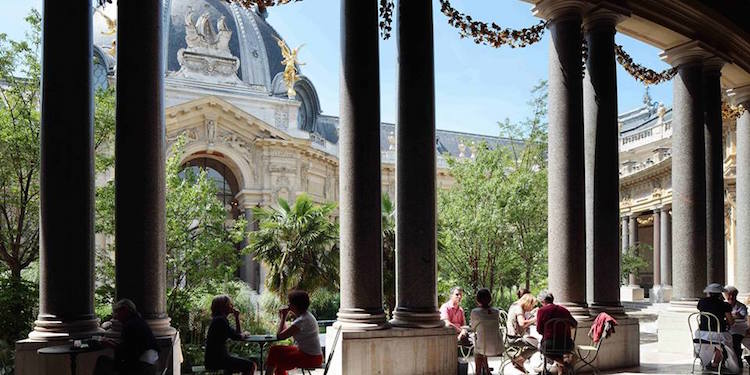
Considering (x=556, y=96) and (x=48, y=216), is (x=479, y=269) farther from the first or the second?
(x=48, y=216)

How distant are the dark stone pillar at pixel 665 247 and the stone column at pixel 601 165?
38.2 m

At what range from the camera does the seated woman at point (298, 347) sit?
10.9 meters

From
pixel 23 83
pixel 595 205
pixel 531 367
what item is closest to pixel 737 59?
pixel 595 205

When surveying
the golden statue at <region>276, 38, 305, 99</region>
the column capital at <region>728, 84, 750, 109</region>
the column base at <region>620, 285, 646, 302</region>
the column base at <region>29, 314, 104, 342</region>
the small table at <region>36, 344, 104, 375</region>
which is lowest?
the column base at <region>620, 285, 646, 302</region>

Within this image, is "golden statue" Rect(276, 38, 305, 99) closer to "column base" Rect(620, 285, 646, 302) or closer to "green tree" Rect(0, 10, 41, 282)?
"column base" Rect(620, 285, 646, 302)

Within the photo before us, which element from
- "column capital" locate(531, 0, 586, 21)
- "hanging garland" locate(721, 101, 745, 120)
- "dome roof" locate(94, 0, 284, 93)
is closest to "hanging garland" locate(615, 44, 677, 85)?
"column capital" locate(531, 0, 586, 21)

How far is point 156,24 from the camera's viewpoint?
11.4 meters

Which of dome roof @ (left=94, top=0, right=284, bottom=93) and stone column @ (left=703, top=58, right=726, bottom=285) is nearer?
stone column @ (left=703, top=58, right=726, bottom=285)

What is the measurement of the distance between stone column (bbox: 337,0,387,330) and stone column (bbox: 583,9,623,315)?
609 cm

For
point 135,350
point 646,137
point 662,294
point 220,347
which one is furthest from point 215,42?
point 135,350

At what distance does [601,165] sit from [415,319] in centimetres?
655

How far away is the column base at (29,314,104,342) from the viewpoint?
10.4 metres

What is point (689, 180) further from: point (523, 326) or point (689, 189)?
point (523, 326)

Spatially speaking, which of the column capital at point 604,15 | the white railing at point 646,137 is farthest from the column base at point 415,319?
the white railing at point 646,137
